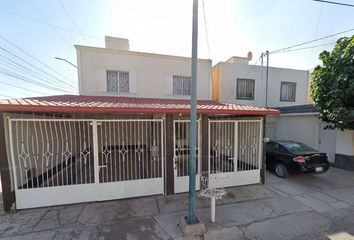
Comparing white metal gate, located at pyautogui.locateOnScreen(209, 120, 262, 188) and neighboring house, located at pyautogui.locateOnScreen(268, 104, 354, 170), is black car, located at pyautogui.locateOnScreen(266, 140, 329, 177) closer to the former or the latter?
white metal gate, located at pyautogui.locateOnScreen(209, 120, 262, 188)

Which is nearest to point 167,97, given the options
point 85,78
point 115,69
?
point 115,69

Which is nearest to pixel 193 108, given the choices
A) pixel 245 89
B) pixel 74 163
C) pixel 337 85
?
pixel 74 163

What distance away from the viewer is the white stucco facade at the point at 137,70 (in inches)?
342

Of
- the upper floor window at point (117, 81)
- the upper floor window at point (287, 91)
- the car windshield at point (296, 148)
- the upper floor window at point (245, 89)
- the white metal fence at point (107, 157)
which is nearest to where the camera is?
the white metal fence at point (107, 157)

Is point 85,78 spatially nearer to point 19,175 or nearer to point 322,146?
point 19,175

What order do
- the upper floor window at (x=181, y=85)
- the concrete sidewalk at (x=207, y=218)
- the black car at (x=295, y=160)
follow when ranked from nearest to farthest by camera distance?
the concrete sidewalk at (x=207, y=218) → the black car at (x=295, y=160) → the upper floor window at (x=181, y=85)

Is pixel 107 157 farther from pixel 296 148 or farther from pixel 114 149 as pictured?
pixel 296 148

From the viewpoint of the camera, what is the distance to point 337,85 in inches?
279

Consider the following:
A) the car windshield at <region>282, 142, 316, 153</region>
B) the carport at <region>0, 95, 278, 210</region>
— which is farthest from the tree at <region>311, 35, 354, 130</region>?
the carport at <region>0, 95, 278, 210</region>

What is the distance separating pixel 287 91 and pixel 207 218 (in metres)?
11.7

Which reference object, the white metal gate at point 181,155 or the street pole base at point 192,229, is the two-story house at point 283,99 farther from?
the street pole base at point 192,229

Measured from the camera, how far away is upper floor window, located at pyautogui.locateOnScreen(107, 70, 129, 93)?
907 centimetres

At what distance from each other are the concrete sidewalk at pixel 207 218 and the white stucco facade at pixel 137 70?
18.1 ft

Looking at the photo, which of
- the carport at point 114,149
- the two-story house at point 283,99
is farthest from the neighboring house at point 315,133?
the carport at point 114,149
